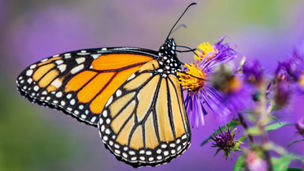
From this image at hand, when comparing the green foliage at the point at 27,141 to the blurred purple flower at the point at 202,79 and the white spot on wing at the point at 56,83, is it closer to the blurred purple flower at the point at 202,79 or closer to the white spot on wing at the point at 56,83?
the white spot on wing at the point at 56,83

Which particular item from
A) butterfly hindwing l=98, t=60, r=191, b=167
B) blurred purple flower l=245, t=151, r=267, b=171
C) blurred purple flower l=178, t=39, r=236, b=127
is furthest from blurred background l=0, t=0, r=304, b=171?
blurred purple flower l=245, t=151, r=267, b=171

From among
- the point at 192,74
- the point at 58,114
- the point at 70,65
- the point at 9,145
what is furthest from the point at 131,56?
the point at 58,114

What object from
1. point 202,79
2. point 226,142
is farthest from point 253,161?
point 202,79

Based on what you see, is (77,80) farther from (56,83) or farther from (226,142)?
(226,142)

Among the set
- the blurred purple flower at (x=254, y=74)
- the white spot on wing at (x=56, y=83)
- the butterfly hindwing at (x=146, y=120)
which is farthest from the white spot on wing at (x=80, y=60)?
the blurred purple flower at (x=254, y=74)

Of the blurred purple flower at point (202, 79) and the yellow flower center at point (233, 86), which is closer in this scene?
the yellow flower center at point (233, 86)

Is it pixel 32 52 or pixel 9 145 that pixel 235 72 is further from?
pixel 32 52
